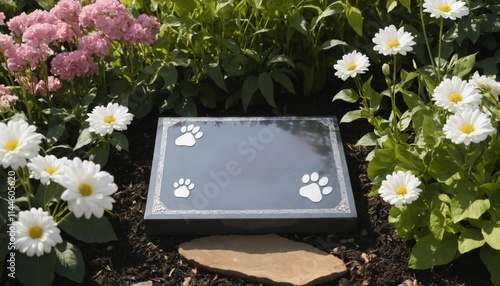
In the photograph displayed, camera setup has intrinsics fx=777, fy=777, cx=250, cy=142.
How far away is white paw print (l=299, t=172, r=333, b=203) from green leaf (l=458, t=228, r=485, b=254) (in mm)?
614

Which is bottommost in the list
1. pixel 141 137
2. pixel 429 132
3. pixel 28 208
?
pixel 141 137

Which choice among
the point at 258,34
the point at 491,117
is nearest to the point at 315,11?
the point at 258,34

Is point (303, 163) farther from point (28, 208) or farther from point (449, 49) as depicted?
point (28, 208)

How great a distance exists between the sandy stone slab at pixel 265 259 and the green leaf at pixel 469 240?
482 mm

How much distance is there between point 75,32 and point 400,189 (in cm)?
178

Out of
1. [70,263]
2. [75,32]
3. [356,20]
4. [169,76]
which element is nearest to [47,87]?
[75,32]

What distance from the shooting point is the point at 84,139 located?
3.54 meters

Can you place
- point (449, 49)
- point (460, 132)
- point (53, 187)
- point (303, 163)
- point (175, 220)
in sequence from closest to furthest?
point (460, 132) → point (53, 187) → point (175, 220) → point (303, 163) → point (449, 49)

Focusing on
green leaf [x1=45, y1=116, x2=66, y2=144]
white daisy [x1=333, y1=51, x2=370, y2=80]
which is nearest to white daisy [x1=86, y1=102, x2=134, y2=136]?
green leaf [x1=45, y1=116, x2=66, y2=144]

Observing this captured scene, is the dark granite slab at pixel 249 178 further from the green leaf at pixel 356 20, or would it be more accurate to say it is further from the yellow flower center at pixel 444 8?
the yellow flower center at pixel 444 8

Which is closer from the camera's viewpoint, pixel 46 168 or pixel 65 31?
Result: pixel 46 168

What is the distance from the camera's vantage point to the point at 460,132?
282cm

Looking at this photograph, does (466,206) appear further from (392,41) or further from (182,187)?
(182,187)

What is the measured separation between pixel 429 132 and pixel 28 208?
167 centimetres
